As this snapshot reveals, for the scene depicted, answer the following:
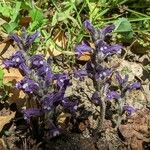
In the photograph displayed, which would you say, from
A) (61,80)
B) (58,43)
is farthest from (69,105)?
(58,43)

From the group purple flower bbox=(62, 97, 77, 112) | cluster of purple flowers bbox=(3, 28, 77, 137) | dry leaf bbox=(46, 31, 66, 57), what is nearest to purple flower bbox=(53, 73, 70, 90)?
cluster of purple flowers bbox=(3, 28, 77, 137)

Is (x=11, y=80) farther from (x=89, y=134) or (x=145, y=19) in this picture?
(x=145, y=19)

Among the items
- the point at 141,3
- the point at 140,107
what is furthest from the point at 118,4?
the point at 140,107

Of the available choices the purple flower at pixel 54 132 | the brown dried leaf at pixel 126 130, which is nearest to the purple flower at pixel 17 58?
the purple flower at pixel 54 132

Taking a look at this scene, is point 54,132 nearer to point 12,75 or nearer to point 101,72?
point 101,72

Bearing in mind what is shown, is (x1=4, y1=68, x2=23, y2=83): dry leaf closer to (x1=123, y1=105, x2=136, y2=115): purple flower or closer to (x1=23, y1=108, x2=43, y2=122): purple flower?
(x1=23, y1=108, x2=43, y2=122): purple flower

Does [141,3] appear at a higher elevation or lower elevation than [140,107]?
higher

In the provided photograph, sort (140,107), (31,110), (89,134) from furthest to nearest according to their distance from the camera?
(140,107), (89,134), (31,110)
